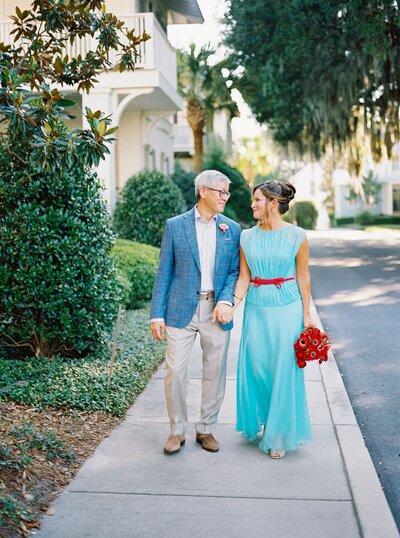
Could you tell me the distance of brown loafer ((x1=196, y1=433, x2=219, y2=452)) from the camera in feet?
17.7

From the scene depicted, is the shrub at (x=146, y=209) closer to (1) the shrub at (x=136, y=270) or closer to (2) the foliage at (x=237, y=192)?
(1) the shrub at (x=136, y=270)

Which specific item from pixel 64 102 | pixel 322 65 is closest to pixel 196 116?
pixel 322 65

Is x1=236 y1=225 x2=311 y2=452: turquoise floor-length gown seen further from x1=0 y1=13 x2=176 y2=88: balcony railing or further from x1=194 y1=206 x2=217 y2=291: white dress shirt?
x1=0 y1=13 x2=176 y2=88: balcony railing

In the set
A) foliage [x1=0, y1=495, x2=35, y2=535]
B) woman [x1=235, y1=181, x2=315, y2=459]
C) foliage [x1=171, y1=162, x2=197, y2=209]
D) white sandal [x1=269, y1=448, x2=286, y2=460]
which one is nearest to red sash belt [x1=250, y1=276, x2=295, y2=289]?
woman [x1=235, y1=181, x2=315, y2=459]

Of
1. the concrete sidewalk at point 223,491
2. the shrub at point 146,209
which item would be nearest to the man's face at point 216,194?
the concrete sidewalk at point 223,491

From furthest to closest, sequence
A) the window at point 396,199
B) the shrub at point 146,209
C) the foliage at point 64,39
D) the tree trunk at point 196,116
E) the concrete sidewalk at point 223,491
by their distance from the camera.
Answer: the window at point 396,199 < the tree trunk at point 196,116 < the shrub at point 146,209 < the foliage at point 64,39 < the concrete sidewalk at point 223,491

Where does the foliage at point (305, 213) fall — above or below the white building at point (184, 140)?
below

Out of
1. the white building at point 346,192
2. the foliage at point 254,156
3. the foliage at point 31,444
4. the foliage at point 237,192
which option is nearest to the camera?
the foliage at point 31,444

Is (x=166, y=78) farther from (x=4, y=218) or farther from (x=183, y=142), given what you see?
(x=183, y=142)

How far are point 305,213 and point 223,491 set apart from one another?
49.1 m

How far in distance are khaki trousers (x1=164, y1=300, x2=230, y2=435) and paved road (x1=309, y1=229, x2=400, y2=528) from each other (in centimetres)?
125

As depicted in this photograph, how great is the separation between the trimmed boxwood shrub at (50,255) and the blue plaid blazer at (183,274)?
6.76ft

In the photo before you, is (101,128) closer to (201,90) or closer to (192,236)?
(192,236)

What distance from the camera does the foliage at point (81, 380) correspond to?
629cm
